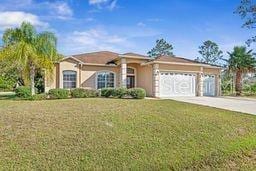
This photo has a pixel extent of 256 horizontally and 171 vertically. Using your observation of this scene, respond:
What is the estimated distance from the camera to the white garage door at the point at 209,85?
95.4ft

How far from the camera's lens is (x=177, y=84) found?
2619cm

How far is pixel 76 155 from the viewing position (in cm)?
823

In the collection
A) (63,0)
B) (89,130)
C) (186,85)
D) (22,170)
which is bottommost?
(22,170)

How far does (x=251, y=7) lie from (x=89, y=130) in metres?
8.99

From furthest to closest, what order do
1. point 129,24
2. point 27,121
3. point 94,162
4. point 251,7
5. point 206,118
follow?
point 129,24 → point 206,118 → point 251,7 → point 27,121 → point 94,162

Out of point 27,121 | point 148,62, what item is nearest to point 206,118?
point 27,121

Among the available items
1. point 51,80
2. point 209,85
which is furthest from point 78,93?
point 209,85

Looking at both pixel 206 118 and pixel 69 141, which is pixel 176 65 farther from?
pixel 69 141

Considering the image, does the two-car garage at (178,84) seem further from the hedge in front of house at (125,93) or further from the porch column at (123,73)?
the hedge in front of house at (125,93)

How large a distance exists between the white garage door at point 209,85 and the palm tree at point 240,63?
6.96 m

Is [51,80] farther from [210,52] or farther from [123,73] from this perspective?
[210,52]

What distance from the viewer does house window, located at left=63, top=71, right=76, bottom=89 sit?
25.2 meters

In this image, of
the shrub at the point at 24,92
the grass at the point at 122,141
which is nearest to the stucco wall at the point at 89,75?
the shrub at the point at 24,92

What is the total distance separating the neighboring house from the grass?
40.7ft
